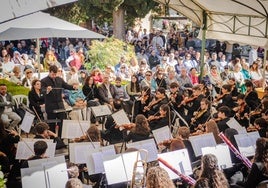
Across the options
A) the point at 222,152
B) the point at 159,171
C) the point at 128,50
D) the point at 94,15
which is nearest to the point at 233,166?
the point at 222,152

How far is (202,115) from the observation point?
8.65 metres

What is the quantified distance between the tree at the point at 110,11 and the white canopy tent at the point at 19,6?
1507 centimetres

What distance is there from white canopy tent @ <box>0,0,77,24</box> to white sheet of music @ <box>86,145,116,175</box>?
3092 millimetres

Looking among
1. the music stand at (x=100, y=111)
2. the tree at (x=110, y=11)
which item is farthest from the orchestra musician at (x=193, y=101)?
the tree at (x=110, y=11)

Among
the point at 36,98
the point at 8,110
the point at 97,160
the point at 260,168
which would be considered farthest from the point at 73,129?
the point at 260,168

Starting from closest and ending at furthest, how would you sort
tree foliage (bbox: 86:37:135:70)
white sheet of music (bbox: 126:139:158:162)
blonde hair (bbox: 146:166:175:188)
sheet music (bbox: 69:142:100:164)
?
1. blonde hair (bbox: 146:166:175:188)
2. sheet music (bbox: 69:142:100:164)
3. white sheet of music (bbox: 126:139:158:162)
4. tree foliage (bbox: 86:37:135:70)

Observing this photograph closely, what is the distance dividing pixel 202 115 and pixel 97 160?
3.62 m

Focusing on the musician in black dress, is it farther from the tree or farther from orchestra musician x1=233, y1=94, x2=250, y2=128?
the tree

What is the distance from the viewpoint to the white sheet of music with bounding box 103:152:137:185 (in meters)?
5.33

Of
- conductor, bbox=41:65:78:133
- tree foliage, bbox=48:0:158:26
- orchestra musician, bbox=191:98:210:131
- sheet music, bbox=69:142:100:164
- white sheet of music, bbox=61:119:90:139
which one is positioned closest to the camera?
sheet music, bbox=69:142:100:164

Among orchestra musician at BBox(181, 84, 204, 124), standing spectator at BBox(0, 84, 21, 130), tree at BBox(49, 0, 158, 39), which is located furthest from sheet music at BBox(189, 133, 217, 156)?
tree at BBox(49, 0, 158, 39)

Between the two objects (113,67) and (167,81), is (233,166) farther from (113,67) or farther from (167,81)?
(113,67)

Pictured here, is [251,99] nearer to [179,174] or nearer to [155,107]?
[155,107]

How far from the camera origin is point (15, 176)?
636 centimetres
